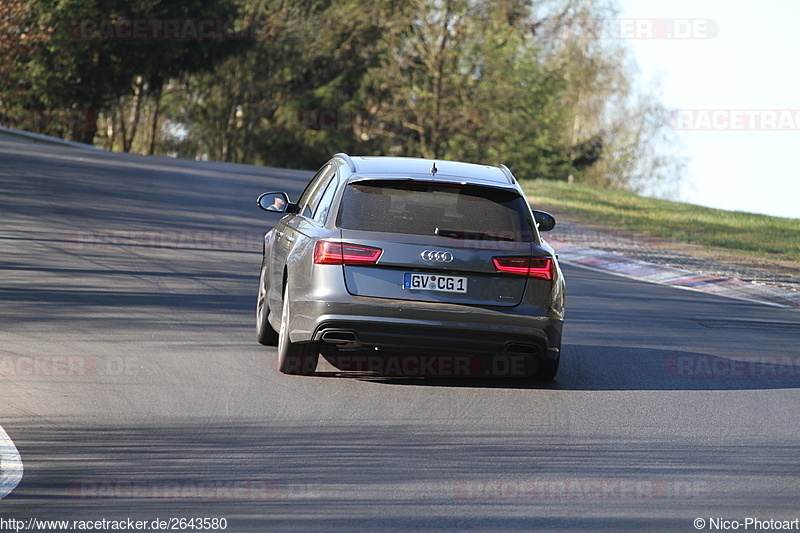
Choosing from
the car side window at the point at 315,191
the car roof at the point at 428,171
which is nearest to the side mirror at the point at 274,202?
the car side window at the point at 315,191

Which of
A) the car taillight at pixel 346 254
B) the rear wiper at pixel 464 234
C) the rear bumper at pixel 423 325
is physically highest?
the rear wiper at pixel 464 234

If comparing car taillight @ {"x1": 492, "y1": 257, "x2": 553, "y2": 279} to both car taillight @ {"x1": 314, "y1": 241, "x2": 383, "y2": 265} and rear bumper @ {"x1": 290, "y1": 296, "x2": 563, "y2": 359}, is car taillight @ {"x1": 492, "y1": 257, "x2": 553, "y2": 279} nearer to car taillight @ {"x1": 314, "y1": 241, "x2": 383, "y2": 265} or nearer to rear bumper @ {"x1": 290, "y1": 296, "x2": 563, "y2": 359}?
rear bumper @ {"x1": 290, "y1": 296, "x2": 563, "y2": 359}

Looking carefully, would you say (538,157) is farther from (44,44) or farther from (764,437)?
(764,437)

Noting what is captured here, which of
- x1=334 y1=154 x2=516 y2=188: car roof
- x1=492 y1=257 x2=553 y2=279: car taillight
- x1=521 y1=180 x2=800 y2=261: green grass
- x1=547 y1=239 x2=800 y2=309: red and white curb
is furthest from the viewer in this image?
x1=521 y1=180 x2=800 y2=261: green grass

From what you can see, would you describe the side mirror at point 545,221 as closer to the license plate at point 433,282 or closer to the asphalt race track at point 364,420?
the asphalt race track at point 364,420

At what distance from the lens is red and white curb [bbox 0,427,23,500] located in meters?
5.73

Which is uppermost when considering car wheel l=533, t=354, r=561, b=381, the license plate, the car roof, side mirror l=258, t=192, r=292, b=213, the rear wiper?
the car roof

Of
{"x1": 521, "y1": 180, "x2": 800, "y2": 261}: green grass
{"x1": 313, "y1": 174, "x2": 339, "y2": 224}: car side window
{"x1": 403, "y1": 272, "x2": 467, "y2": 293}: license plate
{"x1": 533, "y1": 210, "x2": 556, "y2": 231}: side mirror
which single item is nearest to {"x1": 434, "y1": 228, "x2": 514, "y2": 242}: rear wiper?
{"x1": 403, "y1": 272, "x2": 467, "y2": 293}: license plate

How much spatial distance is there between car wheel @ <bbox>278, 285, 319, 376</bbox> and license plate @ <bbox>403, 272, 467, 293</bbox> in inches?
40.2

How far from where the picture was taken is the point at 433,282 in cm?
808

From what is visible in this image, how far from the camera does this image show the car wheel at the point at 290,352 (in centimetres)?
862

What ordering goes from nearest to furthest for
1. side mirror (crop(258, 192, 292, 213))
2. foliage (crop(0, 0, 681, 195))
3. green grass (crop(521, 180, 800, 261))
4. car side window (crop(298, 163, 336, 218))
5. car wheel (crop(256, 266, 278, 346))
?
car side window (crop(298, 163, 336, 218))
car wheel (crop(256, 266, 278, 346))
side mirror (crop(258, 192, 292, 213))
green grass (crop(521, 180, 800, 261))
foliage (crop(0, 0, 681, 195))

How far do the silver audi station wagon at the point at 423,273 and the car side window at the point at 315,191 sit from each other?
446 mm

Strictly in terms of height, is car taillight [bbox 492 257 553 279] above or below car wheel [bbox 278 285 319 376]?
A: above
